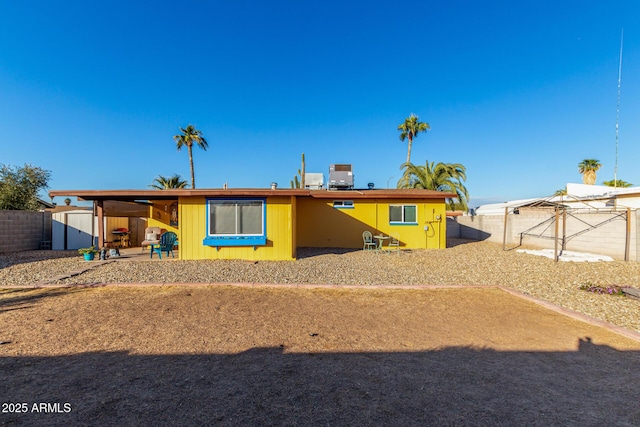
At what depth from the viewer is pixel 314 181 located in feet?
53.0

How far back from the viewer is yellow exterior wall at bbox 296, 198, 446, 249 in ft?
44.2

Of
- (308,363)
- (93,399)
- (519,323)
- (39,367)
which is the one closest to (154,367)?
(93,399)

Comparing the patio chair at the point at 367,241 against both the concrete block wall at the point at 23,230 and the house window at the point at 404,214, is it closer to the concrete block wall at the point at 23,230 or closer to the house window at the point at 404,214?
the house window at the point at 404,214

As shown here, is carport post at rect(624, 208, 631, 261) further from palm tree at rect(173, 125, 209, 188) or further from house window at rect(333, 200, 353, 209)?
palm tree at rect(173, 125, 209, 188)

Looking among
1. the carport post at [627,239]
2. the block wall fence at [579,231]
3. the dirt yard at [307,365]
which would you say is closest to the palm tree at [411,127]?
the block wall fence at [579,231]

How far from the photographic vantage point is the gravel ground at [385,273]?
607 cm

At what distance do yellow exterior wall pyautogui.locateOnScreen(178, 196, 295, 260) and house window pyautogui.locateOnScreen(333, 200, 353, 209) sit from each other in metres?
4.02

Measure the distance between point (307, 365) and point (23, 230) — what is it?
624 inches

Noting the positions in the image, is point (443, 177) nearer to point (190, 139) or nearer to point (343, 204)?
point (343, 204)

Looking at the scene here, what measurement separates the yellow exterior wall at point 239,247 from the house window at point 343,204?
4020 millimetres

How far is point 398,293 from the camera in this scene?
6129 mm

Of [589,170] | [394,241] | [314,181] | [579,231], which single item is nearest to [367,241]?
[394,241]

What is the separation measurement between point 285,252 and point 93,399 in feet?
25.3

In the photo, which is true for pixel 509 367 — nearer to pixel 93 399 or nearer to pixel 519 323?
pixel 519 323
